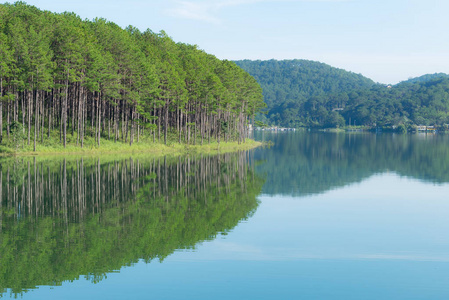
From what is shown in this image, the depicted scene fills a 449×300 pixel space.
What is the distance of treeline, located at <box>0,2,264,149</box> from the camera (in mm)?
61406

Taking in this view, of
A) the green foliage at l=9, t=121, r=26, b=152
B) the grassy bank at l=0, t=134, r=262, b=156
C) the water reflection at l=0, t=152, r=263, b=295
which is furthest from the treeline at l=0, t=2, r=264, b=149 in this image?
the water reflection at l=0, t=152, r=263, b=295

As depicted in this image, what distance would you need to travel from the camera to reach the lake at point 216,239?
14523 millimetres

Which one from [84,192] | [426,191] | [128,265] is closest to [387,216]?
[426,191]

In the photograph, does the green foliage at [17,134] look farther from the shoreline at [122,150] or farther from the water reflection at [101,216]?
the water reflection at [101,216]

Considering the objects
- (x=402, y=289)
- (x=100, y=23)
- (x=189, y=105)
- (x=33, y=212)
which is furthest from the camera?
(x=189, y=105)

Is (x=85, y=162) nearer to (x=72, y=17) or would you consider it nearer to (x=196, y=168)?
(x=196, y=168)

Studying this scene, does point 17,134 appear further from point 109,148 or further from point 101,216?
point 101,216

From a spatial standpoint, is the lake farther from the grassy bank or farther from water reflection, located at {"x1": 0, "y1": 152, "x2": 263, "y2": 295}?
the grassy bank

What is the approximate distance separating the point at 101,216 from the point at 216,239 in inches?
253

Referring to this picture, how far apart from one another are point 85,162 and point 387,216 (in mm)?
33289

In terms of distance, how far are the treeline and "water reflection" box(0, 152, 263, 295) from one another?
2133 centimetres

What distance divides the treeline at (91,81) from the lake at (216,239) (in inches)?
1038

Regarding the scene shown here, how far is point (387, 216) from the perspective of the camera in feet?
86.7

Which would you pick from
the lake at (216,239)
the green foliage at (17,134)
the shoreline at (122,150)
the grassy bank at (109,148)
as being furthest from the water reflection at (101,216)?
the grassy bank at (109,148)
